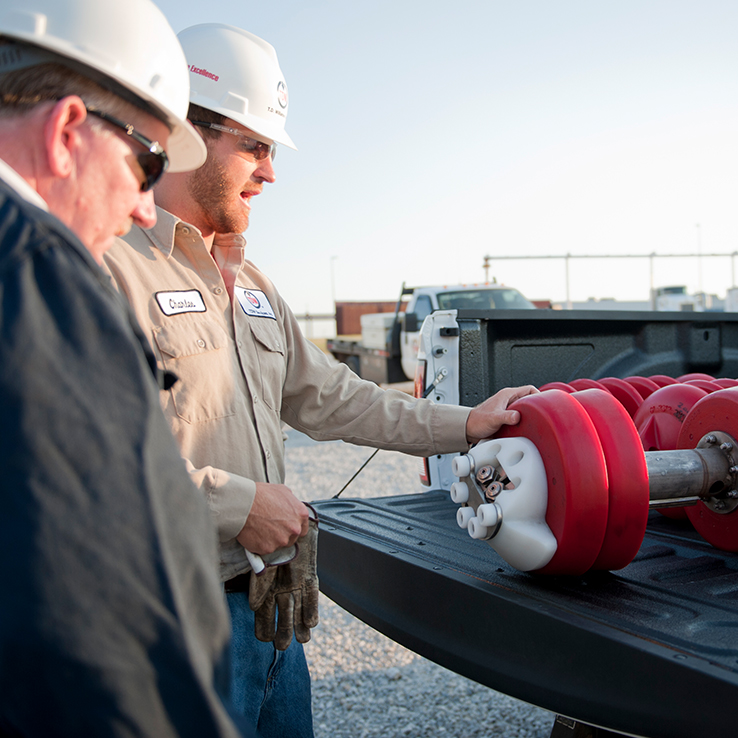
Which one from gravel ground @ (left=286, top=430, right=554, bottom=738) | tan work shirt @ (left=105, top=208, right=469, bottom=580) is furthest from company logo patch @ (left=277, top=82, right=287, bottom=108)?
gravel ground @ (left=286, top=430, right=554, bottom=738)

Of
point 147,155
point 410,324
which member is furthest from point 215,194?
point 410,324

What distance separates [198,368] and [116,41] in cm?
104

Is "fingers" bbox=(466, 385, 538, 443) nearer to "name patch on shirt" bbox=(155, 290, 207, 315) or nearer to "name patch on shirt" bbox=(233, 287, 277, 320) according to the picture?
"name patch on shirt" bbox=(233, 287, 277, 320)

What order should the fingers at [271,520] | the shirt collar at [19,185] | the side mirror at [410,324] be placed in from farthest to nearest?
the side mirror at [410,324] < the fingers at [271,520] < the shirt collar at [19,185]

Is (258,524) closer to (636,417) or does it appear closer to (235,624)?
(235,624)

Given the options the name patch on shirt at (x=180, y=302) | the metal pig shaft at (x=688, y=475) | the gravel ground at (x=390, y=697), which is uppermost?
the name patch on shirt at (x=180, y=302)

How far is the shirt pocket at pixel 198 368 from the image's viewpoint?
2.01 metres

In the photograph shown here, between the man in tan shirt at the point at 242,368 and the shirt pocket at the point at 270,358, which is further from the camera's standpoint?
the shirt pocket at the point at 270,358

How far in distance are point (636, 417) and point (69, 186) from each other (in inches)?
106

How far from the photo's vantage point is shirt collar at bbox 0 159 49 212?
0.85m

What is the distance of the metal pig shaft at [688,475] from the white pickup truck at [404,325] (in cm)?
710

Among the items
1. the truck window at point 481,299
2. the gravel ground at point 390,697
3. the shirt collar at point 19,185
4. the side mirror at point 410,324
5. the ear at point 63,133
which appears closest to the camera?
the shirt collar at point 19,185

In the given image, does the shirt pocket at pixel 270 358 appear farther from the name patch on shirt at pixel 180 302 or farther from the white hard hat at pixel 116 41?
the white hard hat at pixel 116 41

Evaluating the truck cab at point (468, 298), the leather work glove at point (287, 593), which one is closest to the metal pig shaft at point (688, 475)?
the leather work glove at point (287, 593)
